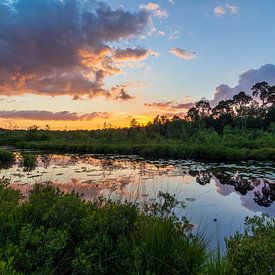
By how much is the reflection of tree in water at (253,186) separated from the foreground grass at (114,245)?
→ 8.30 m

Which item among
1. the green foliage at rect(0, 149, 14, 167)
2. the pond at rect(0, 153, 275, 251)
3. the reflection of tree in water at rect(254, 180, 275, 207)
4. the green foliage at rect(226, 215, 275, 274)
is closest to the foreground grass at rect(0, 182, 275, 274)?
the green foliage at rect(226, 215, 275, 274)

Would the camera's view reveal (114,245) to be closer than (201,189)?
Yes

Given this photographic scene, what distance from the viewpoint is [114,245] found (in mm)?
4520

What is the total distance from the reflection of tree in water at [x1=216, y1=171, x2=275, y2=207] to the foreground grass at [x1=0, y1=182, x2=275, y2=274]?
8301 mm

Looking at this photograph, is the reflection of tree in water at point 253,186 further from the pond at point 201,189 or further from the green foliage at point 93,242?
the green foliage at point 93,242

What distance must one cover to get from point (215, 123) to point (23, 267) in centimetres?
4982

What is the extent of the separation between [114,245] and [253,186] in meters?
11.6

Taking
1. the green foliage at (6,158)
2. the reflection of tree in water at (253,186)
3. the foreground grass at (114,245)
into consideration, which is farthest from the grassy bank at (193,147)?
the foreground grass at (114,245)

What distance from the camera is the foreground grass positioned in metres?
3.42

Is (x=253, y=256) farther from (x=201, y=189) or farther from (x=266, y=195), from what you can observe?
(x=201, y=189)

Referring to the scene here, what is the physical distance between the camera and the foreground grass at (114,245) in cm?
342

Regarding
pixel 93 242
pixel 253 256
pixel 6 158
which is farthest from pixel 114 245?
pixel 6 158

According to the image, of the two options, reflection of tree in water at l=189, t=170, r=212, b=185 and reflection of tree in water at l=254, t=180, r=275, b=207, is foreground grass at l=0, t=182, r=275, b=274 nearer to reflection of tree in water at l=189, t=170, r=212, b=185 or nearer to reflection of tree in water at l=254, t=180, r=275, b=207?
reflection of tree in water at l=254, t=180, r=275, b=207

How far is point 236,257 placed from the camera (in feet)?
11.1
